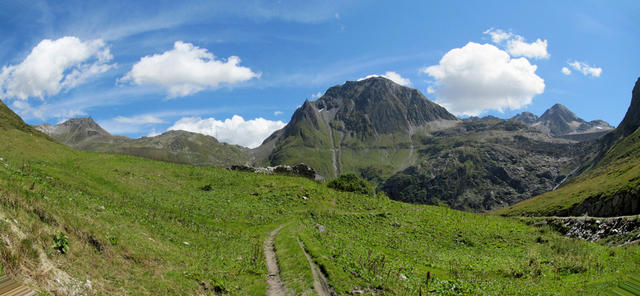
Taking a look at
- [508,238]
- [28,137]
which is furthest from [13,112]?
[508,238]

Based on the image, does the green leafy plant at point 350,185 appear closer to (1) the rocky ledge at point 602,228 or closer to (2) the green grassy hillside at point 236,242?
(2) the green grassy hillside at point 236,242

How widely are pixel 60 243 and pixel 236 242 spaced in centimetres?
1758

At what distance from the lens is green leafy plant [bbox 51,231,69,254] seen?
39.4 ft

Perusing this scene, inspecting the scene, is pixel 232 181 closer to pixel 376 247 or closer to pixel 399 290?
pixel 376 247

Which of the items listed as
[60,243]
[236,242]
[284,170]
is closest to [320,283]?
[236,242]

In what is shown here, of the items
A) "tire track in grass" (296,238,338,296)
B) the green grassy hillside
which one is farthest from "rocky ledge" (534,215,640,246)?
"tire track in grass" (296,238,338,296)

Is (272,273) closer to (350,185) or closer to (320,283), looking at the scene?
(320,283)

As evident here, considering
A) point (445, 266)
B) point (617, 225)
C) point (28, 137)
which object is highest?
point (28, 137)

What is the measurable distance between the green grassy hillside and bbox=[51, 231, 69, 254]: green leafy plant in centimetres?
13

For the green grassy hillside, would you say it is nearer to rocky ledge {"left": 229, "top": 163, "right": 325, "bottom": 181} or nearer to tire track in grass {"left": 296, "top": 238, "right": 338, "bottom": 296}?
tire track in grass {"left": 296, "top": 238, "right": 338, "bottom": 296}

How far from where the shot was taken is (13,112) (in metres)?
65.1

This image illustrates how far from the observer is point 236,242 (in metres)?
28.8

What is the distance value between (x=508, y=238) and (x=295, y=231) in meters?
27.9

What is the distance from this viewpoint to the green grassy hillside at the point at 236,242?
41.9 ft
